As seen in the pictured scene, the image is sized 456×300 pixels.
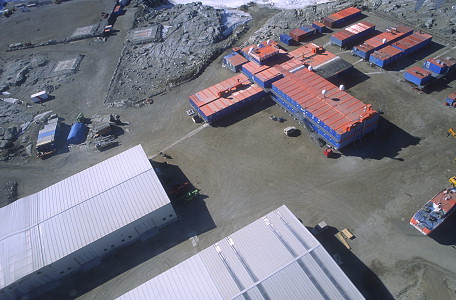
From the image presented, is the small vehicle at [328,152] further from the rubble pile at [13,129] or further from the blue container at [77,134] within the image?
the rubble pile at [13,129]

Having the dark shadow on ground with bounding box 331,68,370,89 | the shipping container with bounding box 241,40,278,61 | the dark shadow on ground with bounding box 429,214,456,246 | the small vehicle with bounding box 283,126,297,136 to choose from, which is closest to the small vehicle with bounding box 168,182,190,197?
the small vehicle with bounding box 283,126,297,136

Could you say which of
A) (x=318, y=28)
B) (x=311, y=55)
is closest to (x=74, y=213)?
(x=311, y=55)

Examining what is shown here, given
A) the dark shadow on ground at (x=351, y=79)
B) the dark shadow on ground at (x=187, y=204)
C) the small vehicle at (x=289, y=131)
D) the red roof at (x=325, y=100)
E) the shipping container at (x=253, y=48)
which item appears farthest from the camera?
the shipping container at (x=253, y=48)

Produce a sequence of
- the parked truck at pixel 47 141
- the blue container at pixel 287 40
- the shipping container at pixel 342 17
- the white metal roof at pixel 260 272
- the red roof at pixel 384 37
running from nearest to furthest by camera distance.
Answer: the white metal roof at pixel 260 272
the parked truck at pixel 47 141
the red roof at pixel 384 37
the blue container at pixel 287 40
the shipping container at pixel 342 17

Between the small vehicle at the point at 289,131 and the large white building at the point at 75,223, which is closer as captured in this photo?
the large white building at the point at 75,223

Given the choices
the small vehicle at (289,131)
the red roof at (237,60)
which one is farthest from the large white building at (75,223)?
the red roof at (237,60)
